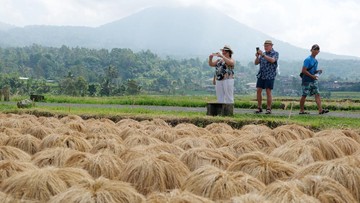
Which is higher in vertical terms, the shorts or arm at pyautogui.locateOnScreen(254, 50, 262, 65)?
arm at pyautogui.locateOnScreen(254, 50, 262, 65)

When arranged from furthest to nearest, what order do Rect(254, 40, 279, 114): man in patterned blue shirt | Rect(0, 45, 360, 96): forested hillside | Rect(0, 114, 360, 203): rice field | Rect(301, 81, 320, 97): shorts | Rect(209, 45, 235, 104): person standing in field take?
Rect(0, 45, 360, 96): forested hillside < Rect(301, 81, 320, 97): shorts < Rect(254, 40, 279, 114): man in patterned blue shirt < Rect(209, 45, 235, 104): person standing in field < Rect(0, 114, 360, 203): rice field

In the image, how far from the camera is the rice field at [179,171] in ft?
14.1

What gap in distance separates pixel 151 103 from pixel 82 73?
5228 cm

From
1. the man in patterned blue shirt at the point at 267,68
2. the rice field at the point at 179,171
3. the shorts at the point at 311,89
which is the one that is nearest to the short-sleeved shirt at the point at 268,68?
the man in patterned blue shirt at the point at 267,68

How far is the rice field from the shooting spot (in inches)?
169

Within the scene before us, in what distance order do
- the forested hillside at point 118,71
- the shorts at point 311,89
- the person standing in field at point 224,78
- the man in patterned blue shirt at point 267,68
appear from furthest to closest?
the forested hillside at point 118,71, the shorts at point 311,89, the man in patterned blue shirt at point 267,68, the person standing in field at point 224,78

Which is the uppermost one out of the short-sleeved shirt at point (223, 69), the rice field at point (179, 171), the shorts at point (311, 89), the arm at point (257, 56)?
the arm at point (257, 56)

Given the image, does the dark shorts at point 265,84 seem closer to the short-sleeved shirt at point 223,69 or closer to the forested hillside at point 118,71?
the short-sleeved shirt at point 223,69

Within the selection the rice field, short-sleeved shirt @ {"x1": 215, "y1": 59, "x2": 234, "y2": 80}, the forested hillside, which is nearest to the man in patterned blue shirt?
short-sleeved shirt @ {"x1": 215, "y1": 59, "x2": 234, "y2": 80}

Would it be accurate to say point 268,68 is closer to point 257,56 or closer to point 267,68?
point 267,68

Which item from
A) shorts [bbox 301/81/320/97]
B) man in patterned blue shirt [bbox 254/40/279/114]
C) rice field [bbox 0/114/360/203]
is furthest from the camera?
shorts [bbox 301/81/320/97]

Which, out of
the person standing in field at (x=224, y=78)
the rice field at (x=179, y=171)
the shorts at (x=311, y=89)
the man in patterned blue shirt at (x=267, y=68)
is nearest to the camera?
the rice field at (x=179, y=171)

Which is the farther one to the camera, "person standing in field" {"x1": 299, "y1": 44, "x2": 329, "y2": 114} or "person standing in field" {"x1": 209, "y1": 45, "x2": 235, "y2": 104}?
"person standing in field" {"x1": 299, "y1": 44, "x2": 329, "y2": 114}

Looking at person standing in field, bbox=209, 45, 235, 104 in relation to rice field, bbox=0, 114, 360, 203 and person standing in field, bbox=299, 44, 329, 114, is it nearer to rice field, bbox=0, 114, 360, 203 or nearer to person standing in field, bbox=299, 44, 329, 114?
person standing in field, bbox=299, 44, 329, 114
